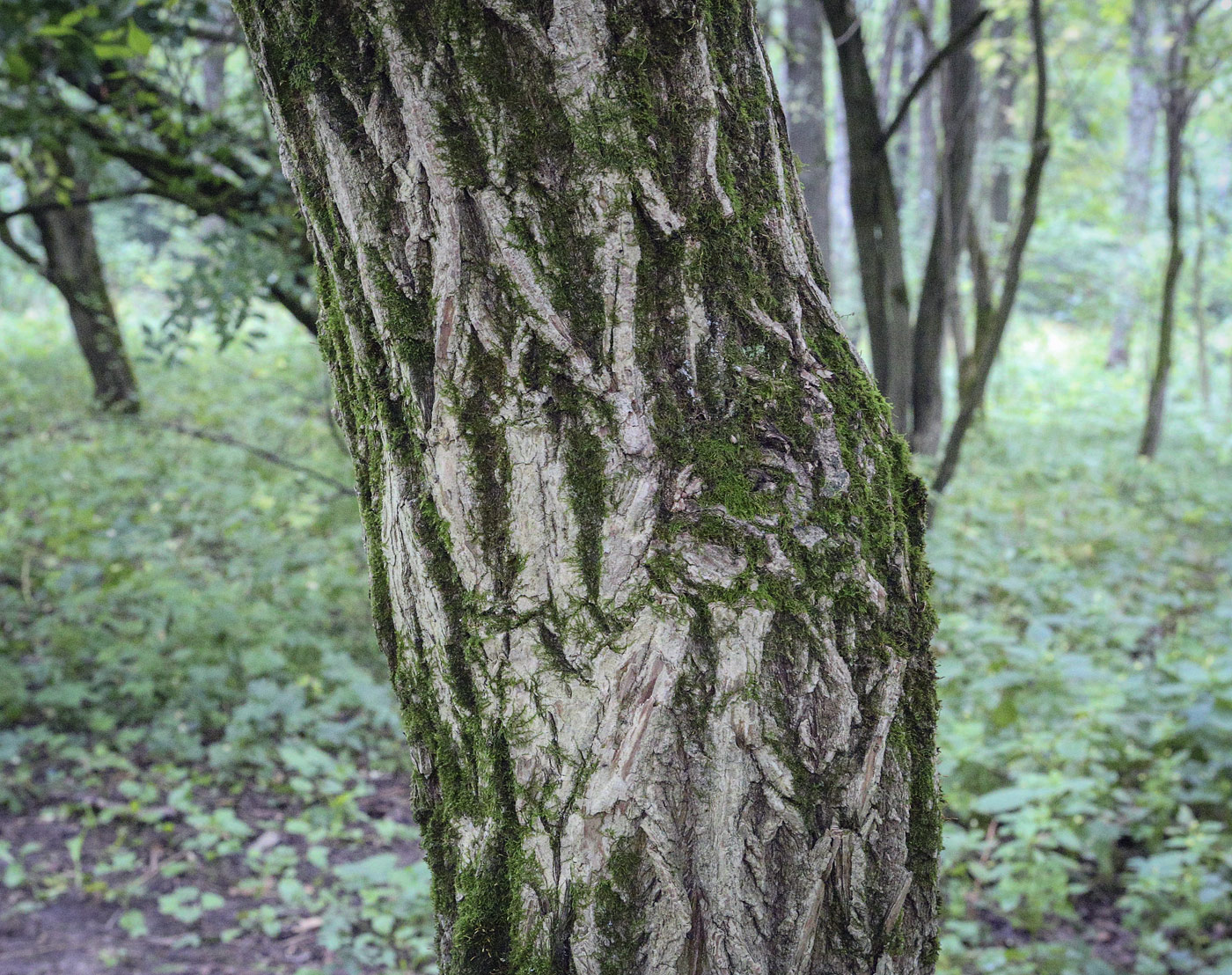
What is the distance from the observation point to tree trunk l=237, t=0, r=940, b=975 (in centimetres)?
95

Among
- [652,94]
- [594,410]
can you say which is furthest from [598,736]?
[652,94]

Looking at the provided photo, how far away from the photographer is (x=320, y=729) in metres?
4.06

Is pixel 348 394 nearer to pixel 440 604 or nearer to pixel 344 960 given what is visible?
pixel 440 604

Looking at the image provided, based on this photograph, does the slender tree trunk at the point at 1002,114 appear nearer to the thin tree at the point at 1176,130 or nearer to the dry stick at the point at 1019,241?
the thin tree at the point at 1176,130

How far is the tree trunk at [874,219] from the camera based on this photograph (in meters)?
3.14

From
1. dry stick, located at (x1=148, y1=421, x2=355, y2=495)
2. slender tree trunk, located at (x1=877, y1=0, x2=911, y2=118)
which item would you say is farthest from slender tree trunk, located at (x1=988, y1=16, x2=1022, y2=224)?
dry stick, located at (x1=148, y1=421, x2=355, y2=495)

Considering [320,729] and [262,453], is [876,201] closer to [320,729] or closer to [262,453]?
[262,453]

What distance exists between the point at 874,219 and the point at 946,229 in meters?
0.46

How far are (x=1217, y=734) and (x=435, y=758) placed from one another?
11.4ft

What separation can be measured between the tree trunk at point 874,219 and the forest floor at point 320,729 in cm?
132

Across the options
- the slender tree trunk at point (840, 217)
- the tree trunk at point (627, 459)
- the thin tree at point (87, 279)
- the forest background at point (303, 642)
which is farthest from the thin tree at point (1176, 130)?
the thin tree at point (87, 279)

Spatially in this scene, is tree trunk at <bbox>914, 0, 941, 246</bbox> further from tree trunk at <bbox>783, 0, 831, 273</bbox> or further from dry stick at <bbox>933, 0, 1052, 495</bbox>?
dry stick at <bbox>933, 0, 1052, 495</bbox>

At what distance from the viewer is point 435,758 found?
1.14 meters

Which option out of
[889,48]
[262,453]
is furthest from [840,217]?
[262,453]
